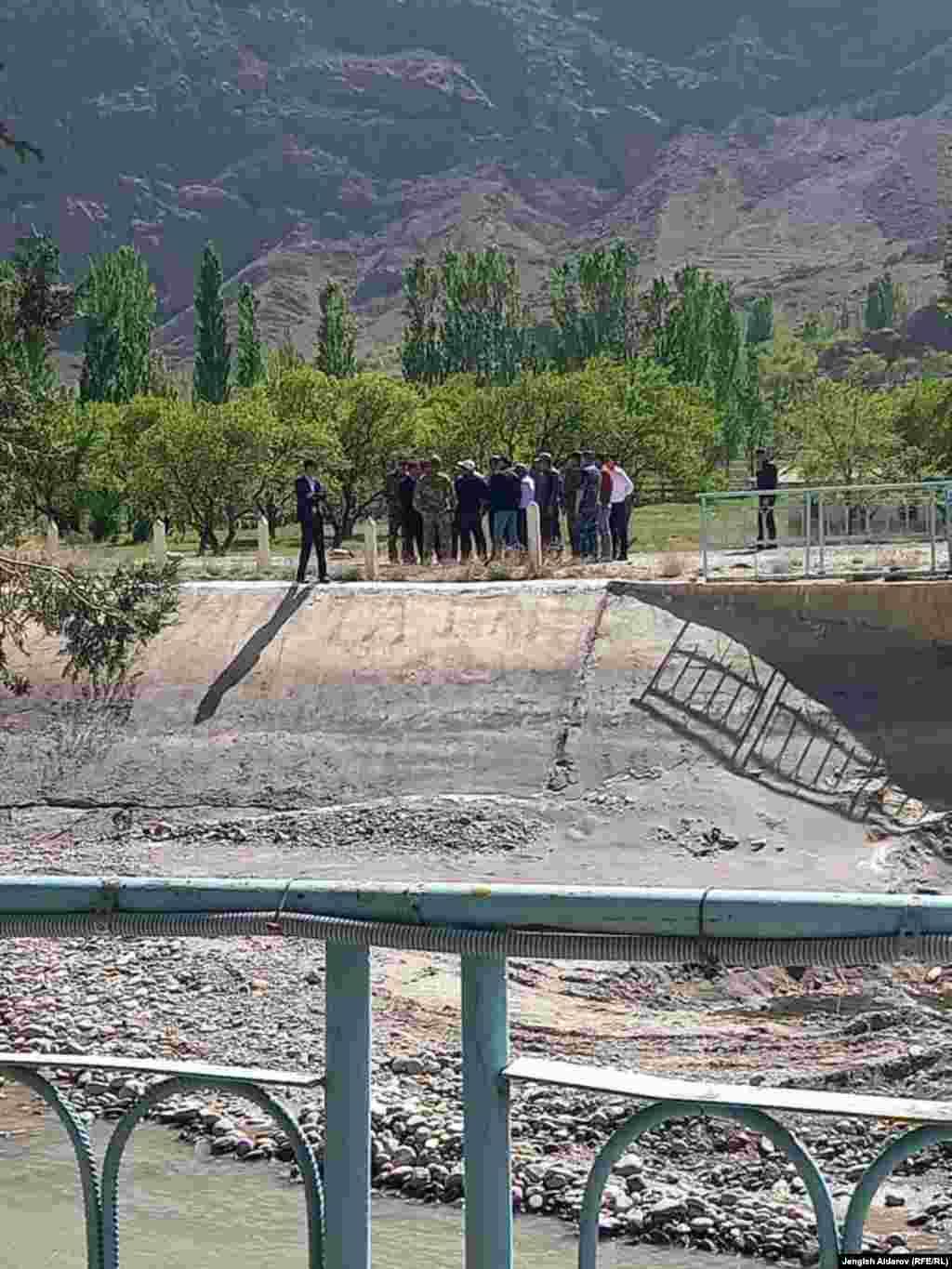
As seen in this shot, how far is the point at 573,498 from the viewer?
32656 mm

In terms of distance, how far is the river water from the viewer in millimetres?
9156

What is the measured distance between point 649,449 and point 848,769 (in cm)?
2788

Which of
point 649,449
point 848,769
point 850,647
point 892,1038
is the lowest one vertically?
point 892,1038

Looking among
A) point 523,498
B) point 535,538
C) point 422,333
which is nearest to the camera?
point 535,538

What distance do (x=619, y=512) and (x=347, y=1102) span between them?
27974 mm

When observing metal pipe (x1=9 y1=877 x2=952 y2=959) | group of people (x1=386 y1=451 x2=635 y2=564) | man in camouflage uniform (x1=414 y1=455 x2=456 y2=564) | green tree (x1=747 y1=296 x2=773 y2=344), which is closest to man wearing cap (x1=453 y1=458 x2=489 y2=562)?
group of people (x1=386 y1=451 x2=635 y2=564)

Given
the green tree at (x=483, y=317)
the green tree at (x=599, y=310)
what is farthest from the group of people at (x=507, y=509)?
the green tree at (x=599, y=310)

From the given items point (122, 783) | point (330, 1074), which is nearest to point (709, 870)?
point (122, 783)

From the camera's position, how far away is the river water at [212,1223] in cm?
916

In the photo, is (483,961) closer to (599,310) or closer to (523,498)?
(523,498)

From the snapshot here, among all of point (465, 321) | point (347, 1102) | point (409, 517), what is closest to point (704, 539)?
point (409, 517)

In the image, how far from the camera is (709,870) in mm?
21422

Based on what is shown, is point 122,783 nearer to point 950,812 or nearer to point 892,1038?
point 950,812

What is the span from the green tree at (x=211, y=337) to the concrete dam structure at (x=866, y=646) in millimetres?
60994
